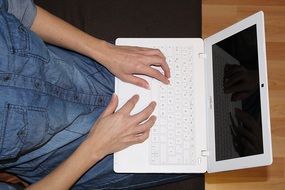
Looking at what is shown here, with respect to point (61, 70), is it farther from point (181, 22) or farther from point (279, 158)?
point (279, 158)

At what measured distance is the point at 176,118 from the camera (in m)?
0.86

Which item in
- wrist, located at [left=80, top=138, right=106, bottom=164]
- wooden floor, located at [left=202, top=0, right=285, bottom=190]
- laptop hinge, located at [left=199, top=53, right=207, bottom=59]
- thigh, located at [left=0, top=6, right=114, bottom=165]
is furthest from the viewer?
wooden floor, located at [left=202, top=0, right=285, bottom=190]

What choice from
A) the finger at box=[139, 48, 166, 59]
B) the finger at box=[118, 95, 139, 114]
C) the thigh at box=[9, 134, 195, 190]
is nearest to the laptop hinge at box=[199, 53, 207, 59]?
the finger at box=[139, 48, 166, 59]

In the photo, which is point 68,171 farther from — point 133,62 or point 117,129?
point 133,62

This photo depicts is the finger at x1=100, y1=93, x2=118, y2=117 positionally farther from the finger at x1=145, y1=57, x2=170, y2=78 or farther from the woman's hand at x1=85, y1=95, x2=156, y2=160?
the finger at x1=145, y1=57, x2=170, y2=78

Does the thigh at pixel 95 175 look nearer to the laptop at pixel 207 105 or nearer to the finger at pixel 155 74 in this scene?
the laptop at pixel 207 105

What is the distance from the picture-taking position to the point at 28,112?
69 centimetres

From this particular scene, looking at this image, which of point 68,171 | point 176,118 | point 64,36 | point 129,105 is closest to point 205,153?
point 176,118

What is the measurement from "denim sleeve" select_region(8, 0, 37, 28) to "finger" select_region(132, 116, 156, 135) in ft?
1.20

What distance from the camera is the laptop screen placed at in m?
0.75

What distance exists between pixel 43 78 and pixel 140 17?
50 cm

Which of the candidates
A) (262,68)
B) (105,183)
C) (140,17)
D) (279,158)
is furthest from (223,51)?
(279,158)

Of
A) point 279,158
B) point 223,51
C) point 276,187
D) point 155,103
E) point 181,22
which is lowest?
point 276,187

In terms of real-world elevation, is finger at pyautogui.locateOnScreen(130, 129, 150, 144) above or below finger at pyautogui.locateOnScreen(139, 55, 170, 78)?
below
